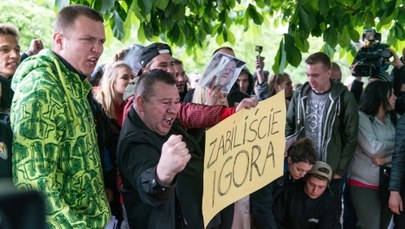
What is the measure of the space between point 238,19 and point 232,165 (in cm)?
425

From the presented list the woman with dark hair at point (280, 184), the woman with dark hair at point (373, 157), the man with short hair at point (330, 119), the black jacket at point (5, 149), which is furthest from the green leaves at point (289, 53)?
the black jacket at point (5, 149)

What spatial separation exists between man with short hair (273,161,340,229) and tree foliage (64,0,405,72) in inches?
36.8

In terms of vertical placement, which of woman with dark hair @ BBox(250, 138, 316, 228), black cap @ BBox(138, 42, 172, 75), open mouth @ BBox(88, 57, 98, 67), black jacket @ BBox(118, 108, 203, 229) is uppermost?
open mouth @ BBox(88, 57, 98, 67)

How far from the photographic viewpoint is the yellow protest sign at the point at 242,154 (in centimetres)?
321

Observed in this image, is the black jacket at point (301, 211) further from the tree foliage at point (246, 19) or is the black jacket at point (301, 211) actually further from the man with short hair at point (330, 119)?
the tree foliage at point (246, 19)

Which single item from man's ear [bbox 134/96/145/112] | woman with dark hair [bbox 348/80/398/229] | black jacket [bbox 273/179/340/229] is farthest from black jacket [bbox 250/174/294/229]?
man's ear [bbox 134/96/145/112]

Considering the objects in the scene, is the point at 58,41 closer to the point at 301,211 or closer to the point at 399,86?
the point at 301,211

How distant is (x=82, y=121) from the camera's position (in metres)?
2.60

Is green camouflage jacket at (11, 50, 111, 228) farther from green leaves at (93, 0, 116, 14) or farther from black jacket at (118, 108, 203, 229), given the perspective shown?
green leaves at (93, 0, 116, 14)

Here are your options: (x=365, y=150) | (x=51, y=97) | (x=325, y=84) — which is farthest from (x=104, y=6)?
(x=365, y=150)

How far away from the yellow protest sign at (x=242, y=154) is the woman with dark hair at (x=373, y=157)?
105 inches

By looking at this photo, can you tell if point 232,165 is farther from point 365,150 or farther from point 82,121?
point 365,150

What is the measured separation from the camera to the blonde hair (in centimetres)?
409

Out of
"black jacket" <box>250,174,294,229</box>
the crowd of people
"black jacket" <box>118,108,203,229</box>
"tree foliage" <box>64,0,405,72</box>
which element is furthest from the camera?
"black jacket" <box>250,174,294,229</box>
